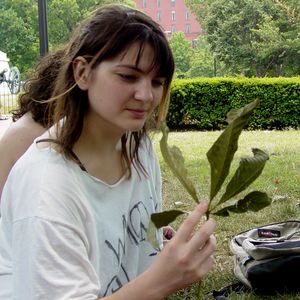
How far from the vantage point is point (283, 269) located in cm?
265

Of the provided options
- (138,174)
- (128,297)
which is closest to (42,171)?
(128,297)

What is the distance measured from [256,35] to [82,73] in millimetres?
28275

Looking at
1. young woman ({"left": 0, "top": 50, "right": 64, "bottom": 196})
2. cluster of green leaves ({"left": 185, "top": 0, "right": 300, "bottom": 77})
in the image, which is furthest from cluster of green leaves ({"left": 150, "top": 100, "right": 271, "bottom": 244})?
cluster of green leaves ({"left": 185, "top": 0, "right": 300, "bottom": 77})

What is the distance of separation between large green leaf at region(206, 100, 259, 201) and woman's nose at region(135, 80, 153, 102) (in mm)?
360

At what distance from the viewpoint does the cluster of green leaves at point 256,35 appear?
25281 millimetres

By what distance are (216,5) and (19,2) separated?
18.5 meters

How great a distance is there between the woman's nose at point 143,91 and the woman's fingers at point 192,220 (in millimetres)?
345

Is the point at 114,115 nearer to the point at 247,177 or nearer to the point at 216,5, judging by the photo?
the point at 247,177

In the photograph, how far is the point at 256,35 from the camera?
28.4 m

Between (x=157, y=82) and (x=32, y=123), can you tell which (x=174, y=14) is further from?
(x=157, y=82)

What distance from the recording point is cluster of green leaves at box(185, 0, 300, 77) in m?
25.3

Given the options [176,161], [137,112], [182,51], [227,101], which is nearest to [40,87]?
[137,112]

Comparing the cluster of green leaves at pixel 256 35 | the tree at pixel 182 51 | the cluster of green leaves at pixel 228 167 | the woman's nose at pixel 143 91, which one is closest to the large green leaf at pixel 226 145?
the cluster of green leaves at pixel 228 167

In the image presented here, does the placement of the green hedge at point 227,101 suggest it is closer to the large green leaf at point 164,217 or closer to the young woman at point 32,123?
the young woman at point 32,123
